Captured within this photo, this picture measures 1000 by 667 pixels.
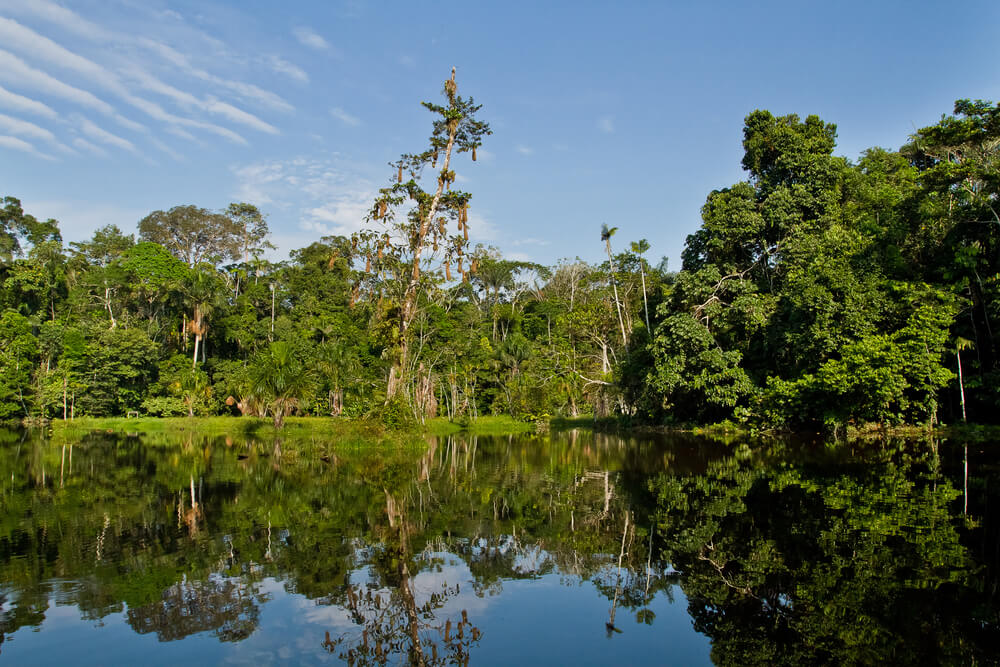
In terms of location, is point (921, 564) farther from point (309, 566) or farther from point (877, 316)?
point (877, 316)

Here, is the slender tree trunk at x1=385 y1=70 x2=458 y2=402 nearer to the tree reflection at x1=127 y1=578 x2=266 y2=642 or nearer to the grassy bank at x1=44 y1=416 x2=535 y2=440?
the grassy bank at x1=44 y1=416 x2=535 y2=440

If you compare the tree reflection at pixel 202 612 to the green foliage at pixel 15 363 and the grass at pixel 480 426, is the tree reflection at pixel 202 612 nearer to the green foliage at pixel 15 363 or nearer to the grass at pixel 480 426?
the grass at pixel 480 426

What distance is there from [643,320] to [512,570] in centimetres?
3358

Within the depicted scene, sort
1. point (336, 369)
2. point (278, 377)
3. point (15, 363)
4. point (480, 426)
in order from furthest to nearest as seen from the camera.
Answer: point (15, 363), point (480, 426), point (336, 369), point (278, 377)

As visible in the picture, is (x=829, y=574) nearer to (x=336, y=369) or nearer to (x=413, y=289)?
(x=413, y=289)

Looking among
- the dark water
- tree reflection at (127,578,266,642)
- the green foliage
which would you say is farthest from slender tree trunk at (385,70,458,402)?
the green foliage

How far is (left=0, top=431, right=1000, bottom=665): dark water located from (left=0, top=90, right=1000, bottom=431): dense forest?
10009mm

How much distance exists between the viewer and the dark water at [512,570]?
4.80 metres

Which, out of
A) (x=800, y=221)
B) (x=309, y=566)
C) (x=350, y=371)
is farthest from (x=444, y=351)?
(x=309, y=566)

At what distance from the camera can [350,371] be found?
35656mm

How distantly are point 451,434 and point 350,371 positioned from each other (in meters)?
7.61

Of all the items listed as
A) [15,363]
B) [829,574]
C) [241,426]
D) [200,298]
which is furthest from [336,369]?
[829,574]

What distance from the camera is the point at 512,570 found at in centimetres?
691

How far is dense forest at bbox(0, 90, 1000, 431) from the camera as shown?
2120 cm
